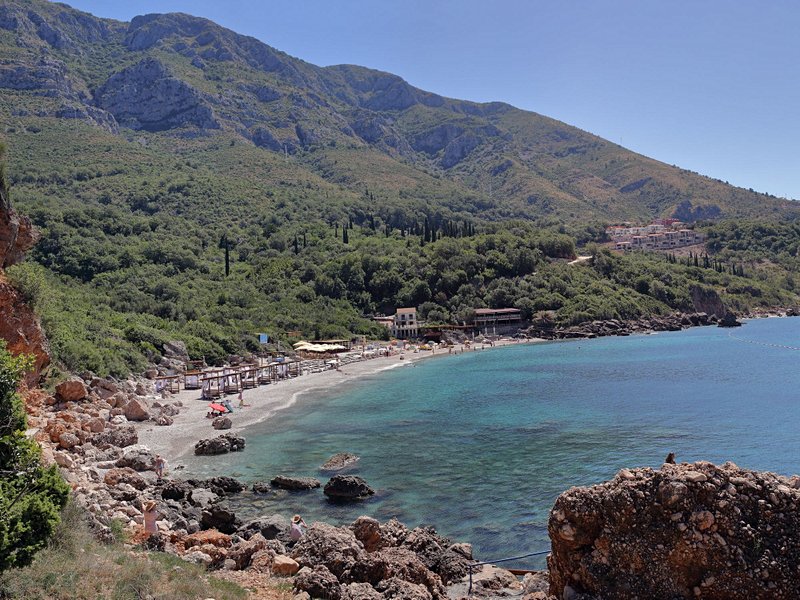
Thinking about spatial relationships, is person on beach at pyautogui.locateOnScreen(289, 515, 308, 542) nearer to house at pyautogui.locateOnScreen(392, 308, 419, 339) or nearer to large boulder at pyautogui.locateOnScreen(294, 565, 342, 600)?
large boulder at pyautogui.locateOnScreen(294, 565, 342, 600)

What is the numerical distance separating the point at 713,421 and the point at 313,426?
20.5m

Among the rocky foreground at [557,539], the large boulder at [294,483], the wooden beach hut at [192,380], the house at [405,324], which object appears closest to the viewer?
the rocky foreground at [557,539]

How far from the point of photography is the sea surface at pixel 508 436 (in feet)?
61.1

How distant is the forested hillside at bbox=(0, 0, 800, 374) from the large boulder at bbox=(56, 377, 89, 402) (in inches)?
152

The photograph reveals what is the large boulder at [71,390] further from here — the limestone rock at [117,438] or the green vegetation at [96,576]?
the green vegetation at [96,576]

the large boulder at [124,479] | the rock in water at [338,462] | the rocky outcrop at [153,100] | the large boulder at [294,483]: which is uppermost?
the rocky outcrop at [153,100]

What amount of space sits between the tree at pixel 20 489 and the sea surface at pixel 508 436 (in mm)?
9677

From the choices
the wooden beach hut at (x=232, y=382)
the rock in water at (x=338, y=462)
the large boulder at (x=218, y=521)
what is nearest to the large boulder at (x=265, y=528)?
the large boulder at (x=218, y=521)

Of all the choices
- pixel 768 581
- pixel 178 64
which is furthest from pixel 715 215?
pixel 768 581

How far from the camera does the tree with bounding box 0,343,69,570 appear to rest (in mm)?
8062

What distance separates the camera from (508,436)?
28.4m

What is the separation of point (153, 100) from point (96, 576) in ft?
580

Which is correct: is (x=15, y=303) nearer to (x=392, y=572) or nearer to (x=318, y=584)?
(x=318, y=584)

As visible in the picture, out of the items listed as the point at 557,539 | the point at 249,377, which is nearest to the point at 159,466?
A: the point at 557,539
